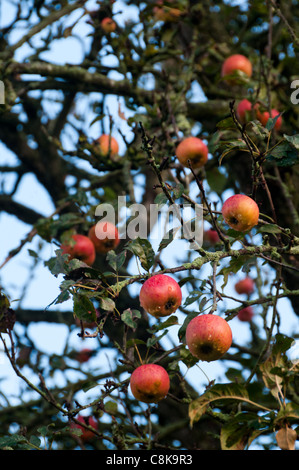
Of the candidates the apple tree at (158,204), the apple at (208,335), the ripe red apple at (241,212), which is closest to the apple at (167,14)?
the apple tree at (158,204)

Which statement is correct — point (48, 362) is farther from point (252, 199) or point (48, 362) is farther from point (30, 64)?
point (252, 199)

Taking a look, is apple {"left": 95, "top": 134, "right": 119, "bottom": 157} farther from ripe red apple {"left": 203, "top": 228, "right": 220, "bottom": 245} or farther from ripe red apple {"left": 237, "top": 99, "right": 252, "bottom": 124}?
ripe red apple {"left": 203, "top": 228, "right": 220, "bottom": 245}

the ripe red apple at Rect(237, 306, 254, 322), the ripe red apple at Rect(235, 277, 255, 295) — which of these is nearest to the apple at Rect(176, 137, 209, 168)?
the ripe red apple at Rect(237, 306, 254, 322)

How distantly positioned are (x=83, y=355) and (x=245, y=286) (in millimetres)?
1399

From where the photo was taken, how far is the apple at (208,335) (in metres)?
1.40

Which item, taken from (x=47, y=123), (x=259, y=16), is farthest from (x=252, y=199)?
(x=47, y=123)

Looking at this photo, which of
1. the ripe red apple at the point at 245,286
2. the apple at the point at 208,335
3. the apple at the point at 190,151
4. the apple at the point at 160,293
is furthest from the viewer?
the ripe red apple at the point at 245,286

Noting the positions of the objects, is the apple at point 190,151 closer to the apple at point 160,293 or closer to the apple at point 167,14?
the apple at point 160,293

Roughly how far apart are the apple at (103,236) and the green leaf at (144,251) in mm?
972

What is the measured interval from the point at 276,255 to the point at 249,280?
2480 millimetres

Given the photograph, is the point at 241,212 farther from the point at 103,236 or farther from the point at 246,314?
the point at 246,314

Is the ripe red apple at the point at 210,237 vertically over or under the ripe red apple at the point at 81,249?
over

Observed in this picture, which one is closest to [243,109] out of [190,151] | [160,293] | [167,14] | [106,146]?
[190,151]

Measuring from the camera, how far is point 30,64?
271cm
